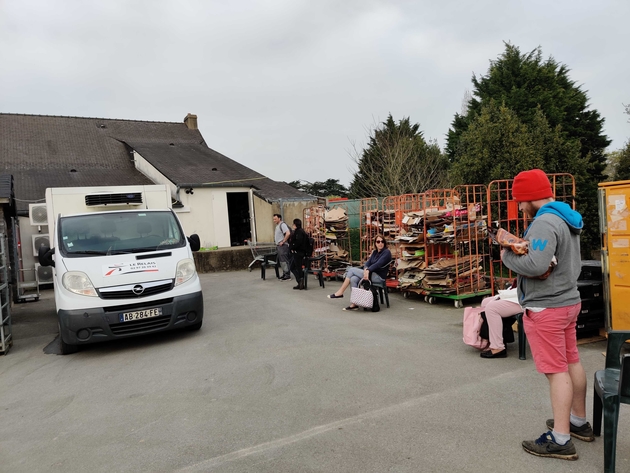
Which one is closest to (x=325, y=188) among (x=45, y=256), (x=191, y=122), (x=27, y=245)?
(x=191, y=122)

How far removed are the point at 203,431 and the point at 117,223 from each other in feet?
15.8

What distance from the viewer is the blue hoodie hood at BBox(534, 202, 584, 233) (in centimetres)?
315

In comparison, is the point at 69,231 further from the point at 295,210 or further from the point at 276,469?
the point at 295,210

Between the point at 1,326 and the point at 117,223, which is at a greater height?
the point at 117,223

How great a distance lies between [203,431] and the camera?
12.7 ft

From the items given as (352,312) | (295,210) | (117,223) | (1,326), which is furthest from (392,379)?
(295,210)

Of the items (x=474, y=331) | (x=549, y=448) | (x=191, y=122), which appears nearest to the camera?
(x=549, y=448)

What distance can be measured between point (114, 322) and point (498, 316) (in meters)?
5.11

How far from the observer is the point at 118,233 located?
7.45m

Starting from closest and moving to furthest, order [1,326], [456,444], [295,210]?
1. [456,444]
2. [1,326]
3. [295,210]

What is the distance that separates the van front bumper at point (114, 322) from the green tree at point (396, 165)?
17230 millimetres

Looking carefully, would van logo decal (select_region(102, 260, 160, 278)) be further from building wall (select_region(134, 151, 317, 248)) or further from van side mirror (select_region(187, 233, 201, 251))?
building wall (select_region(134, 151, 317, 248))

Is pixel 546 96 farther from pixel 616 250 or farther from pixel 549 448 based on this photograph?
pixel 549 448

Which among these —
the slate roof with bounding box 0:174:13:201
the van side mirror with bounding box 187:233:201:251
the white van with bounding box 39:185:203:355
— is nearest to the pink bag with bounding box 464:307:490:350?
the white van with bounding box 39:185:203:355
